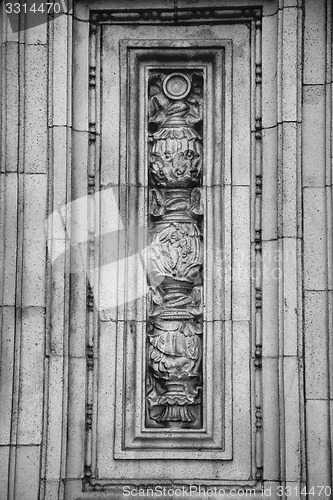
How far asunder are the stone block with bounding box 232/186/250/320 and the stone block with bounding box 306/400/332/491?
119 centimetres

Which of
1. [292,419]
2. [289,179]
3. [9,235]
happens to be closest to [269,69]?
[289,179]

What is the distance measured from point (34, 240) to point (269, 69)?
2.85 metres

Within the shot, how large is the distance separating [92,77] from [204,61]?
1.14m

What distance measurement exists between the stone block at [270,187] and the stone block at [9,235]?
2402 millimetres

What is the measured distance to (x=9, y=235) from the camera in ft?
29.2

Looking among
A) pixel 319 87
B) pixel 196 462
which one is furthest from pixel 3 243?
pixel 319 87

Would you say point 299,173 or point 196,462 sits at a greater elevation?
point 299,173

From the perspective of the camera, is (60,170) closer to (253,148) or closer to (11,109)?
(11,109)

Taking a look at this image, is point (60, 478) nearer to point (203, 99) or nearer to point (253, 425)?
point (253, 425)

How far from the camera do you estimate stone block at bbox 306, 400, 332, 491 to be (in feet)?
28.0

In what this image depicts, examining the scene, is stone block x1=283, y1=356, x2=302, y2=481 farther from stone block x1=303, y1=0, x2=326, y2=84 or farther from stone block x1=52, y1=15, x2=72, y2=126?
stone block x1=52, y1=15, x2=72, y2=126

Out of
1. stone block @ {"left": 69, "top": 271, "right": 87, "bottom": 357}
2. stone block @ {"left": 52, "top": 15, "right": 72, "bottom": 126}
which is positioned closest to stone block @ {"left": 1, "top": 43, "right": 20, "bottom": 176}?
stone block @ {"left": 52, "top": 15, "right": 72, "bottom": 126}

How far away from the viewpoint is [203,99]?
30.6 feet

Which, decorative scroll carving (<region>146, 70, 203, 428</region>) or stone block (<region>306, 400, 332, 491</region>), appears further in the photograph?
decorative scroll carving (<region>146, 70, 203, 428</region>)
